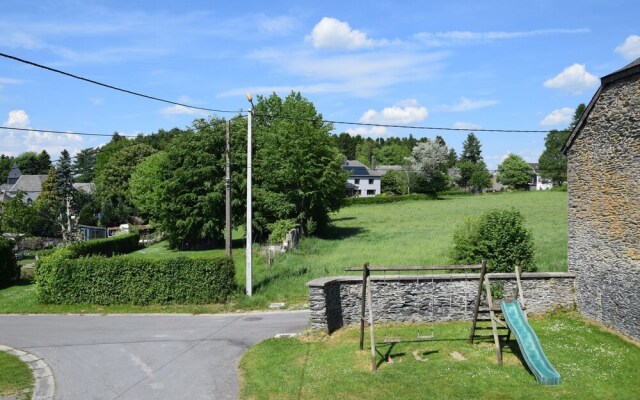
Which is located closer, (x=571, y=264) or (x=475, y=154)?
(x=571, y=264)

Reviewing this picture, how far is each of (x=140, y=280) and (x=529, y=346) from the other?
16671mm

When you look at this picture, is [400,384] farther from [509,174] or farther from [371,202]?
[509,174]

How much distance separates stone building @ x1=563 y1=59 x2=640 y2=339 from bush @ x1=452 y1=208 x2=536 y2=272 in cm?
208

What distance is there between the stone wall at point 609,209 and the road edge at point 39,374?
16.2 m

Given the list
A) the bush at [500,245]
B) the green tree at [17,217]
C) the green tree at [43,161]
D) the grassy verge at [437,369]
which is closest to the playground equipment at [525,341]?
the grassy verge at [437,369]

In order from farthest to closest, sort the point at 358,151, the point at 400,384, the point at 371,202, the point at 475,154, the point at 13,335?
the point at 358,151
the point at 475,154
the point at 371,202
the point at 13,335
the point at 400,384

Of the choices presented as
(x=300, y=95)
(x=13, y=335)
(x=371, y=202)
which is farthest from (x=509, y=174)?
(x=13, y=335)

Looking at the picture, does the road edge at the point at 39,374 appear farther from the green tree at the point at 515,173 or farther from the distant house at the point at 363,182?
the green tree at the point at 515,173

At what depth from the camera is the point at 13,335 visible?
18859 mm

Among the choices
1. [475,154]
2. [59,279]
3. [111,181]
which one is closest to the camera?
[59,279]

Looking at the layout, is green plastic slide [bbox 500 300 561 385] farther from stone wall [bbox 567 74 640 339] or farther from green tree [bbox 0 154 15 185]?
green tree [bbox 0 154 15 185]

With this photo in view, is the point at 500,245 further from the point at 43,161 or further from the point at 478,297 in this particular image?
the point at 43,161

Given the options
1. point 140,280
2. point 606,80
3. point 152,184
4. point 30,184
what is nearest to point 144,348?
point 140,280

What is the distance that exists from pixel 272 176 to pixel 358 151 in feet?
413
